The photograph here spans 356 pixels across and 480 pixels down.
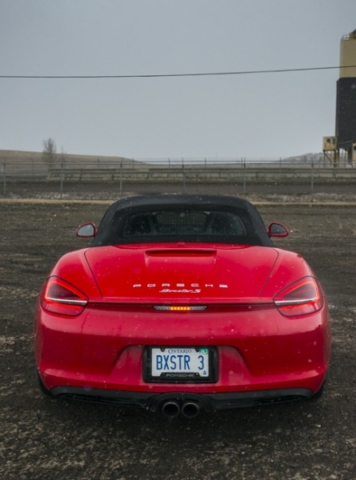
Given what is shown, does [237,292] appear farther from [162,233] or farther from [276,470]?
[162,233]

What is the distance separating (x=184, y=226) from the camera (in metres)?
4.36

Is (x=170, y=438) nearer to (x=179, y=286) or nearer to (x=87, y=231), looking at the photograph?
(x=179, y=286)

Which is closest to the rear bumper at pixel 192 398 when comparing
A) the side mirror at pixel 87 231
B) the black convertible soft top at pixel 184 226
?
the black convertible soft top at pixel 184 226

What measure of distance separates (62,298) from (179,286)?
2.21 feet

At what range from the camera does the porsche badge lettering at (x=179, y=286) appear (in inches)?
105

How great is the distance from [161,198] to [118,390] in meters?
2.01

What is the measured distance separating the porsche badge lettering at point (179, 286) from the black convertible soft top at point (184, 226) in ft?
2.88

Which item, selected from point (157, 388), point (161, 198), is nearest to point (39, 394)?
point (157, 388)

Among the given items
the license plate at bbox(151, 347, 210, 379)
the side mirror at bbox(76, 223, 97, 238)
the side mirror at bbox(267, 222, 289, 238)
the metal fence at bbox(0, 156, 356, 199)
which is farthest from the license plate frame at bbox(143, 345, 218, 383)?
the metal fence at bbox(0, 156, 356, 199)

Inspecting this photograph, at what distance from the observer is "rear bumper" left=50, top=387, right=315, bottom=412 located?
2549 mm

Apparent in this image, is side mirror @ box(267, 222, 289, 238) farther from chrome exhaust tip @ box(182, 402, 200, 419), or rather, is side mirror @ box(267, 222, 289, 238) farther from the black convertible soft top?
chrome exhaust tip @ box(182, 402, 200, 419)

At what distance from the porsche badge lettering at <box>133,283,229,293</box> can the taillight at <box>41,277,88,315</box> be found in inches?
12.5

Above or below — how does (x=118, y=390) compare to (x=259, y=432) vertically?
above

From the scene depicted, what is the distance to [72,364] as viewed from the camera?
105 inches
